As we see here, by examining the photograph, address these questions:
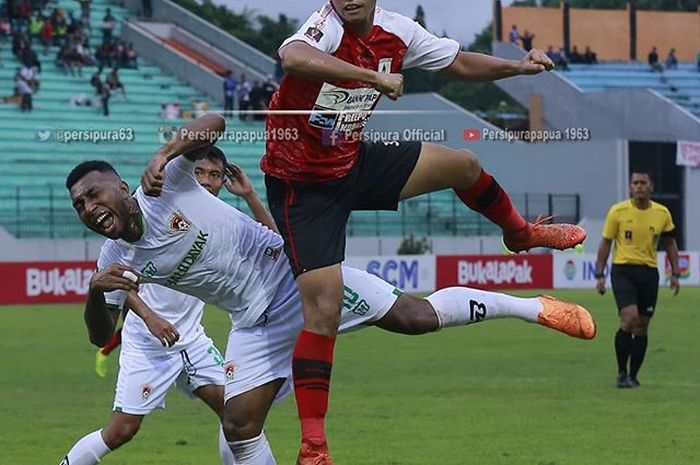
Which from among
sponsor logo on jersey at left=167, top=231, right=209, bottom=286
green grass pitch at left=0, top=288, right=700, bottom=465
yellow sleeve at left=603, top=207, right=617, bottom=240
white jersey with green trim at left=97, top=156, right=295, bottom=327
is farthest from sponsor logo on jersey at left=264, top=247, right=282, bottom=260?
yellow sleeve at left=603, top=207, right=617, bottom=240

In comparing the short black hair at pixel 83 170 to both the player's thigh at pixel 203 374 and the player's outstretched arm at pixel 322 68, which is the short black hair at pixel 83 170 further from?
the player's thigh at pixel 203 374

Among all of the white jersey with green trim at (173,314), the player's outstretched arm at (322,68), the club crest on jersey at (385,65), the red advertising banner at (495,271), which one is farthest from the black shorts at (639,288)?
the red advertising banner at (495,271)

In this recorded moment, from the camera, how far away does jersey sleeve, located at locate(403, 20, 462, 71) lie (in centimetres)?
809

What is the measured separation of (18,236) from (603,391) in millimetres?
21561

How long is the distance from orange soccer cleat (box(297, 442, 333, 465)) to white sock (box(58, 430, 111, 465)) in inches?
83.4

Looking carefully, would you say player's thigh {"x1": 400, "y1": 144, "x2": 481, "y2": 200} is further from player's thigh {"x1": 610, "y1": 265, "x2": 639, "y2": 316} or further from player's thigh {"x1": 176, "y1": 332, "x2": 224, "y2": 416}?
player's thigh {"x1": 610, "y1": 265, "x2": 639, "y2": 316}

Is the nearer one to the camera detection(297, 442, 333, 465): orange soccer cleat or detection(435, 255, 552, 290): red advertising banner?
detection(297, 442, 333, 465): orange soccer cleat

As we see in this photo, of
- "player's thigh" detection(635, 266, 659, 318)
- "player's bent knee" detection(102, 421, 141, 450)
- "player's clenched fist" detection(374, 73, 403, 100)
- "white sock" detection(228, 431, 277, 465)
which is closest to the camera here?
"player's clenched fist" detection(374, 73, 403, 100)

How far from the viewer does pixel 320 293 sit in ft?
25.6

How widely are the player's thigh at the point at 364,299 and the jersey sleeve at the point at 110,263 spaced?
4.07ft

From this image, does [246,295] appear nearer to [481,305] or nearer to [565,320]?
[481,305]

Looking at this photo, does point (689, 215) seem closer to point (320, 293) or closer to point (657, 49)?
point (657, 49)

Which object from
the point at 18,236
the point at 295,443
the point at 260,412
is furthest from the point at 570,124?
the point at 260,412

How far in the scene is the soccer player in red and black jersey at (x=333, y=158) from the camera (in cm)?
756
